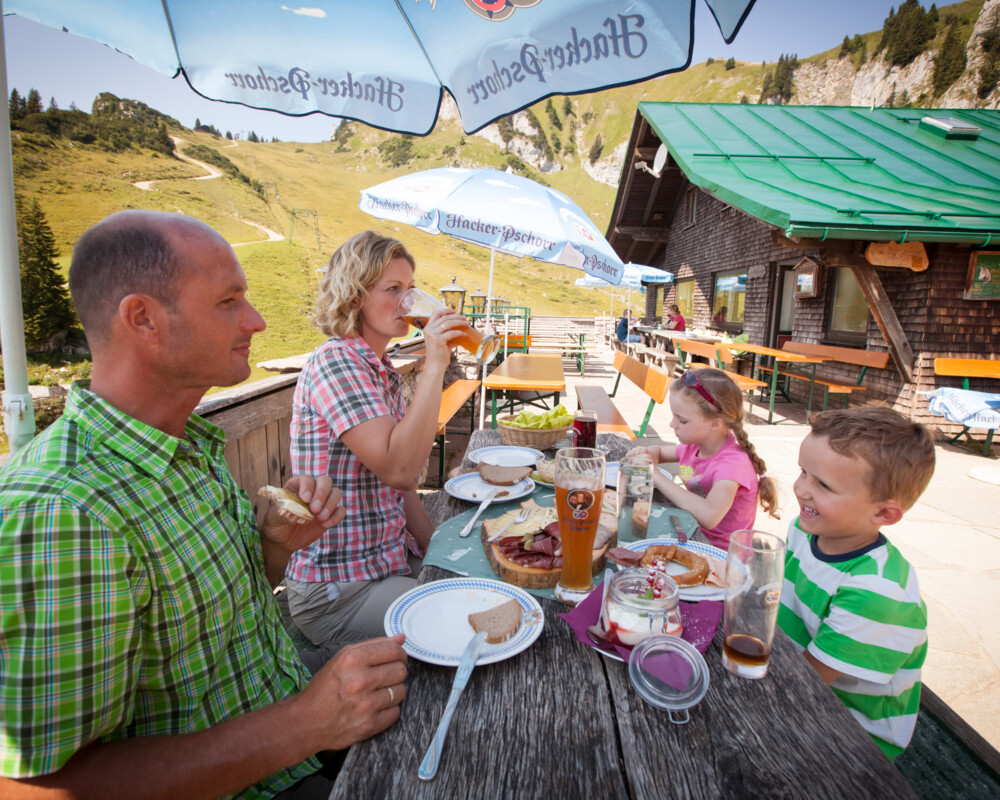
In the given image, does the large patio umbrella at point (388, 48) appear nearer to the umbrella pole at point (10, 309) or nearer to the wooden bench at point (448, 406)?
the umbrella pole at point (10, 309)

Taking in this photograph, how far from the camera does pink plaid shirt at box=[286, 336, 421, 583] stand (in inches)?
67.9

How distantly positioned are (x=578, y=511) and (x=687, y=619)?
0.35 meters

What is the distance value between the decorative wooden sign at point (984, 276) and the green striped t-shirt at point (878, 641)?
25.0ft

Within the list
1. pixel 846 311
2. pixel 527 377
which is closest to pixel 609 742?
pixel 527 377

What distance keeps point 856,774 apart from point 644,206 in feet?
58.0

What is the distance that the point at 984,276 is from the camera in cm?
664

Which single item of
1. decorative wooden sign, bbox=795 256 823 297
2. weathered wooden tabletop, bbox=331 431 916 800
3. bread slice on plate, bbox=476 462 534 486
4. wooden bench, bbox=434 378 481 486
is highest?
decorative wooden sign, bbox=795 256 823 297

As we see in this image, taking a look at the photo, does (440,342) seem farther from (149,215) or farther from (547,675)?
(547,675)

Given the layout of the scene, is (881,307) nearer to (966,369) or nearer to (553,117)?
(966,369)

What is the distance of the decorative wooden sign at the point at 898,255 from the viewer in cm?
662

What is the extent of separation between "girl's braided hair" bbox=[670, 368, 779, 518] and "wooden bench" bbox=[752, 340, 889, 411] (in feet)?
21.0

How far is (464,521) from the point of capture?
1.76 meters

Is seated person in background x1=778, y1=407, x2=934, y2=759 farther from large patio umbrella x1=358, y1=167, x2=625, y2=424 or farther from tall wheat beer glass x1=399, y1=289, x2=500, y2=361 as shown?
large patio umbrella x1=358, y1=167, x2=625, y2=424

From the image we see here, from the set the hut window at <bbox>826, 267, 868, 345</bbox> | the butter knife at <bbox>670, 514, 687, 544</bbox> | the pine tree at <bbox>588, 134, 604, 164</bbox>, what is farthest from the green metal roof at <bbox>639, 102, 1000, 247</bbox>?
the pine tree at <bbox>588, 134, 604, 164</bbox>
